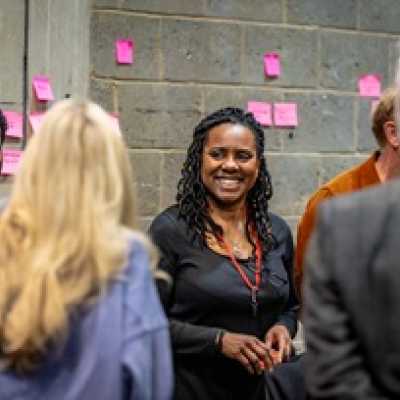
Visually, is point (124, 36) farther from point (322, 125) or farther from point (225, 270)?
point (225, 270)

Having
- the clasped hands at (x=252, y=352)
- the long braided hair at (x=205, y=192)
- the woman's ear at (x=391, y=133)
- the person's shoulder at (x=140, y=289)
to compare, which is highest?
the woman's ear at (x=391, y=133)

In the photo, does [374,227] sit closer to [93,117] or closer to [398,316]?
[398,316]

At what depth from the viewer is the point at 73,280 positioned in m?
1.58

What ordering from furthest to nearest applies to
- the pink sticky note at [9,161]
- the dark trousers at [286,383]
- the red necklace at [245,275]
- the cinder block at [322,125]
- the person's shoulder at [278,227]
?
the cinder block at [322,125]
the pink sticky note at [9,161]
the person's shoulder at [278,227]
the red necklace at [245,275]
the dark trousers at [286,383]

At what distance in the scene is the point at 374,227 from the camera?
132 cm

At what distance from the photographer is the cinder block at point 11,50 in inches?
132

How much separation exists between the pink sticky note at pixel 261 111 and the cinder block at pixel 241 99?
0.7 inches

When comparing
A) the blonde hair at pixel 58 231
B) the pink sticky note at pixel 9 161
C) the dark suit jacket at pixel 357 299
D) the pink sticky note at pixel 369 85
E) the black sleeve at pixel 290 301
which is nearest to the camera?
the dark suit jacket at pixel 357 299

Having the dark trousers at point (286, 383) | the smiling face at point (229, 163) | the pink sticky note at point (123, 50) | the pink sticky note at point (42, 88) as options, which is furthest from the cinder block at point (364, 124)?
the dark trousers at point (286, 383)

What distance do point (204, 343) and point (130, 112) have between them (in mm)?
1306

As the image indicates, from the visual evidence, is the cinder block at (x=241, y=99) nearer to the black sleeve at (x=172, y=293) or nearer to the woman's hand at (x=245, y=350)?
the black sleeve at (x=172, y=293)

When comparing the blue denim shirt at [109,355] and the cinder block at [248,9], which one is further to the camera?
the cinder block at [248,9]

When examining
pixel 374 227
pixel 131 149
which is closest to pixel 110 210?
pixel 374 227

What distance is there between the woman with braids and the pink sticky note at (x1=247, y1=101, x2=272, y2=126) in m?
0.82
